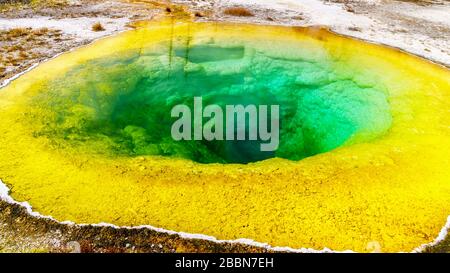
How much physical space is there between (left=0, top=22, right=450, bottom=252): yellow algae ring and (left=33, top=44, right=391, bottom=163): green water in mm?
51

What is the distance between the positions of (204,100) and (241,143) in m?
1.84

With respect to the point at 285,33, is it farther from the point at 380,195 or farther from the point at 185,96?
the point at 380,195

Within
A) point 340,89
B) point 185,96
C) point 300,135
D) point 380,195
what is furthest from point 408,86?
point 185,96

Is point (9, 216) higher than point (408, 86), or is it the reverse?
point (408, 86)

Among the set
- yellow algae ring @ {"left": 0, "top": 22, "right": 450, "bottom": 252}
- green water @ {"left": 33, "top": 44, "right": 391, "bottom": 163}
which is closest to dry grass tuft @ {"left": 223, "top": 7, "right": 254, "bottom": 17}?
yellow algae ring @ {"left": 0, "top": 22, "right": 450, "bottom": 252}

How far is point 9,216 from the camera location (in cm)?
726

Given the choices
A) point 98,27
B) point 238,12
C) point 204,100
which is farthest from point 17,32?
point 238,12

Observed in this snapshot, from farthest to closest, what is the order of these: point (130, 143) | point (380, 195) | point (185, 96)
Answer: point (185, 96)
point (130, 143)
point (380, 195)

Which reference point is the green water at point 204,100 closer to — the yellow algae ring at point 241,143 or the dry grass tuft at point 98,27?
the yellow algae ring at point 241,143

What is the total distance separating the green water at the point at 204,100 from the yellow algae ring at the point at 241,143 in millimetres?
51

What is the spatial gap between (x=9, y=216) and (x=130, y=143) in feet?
11.5

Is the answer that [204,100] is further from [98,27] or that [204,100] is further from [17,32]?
[17,32]

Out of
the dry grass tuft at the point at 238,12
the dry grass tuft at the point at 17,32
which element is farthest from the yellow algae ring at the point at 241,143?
the dry grass tuft at the point at 17,32

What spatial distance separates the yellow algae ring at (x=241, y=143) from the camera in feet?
24.2
